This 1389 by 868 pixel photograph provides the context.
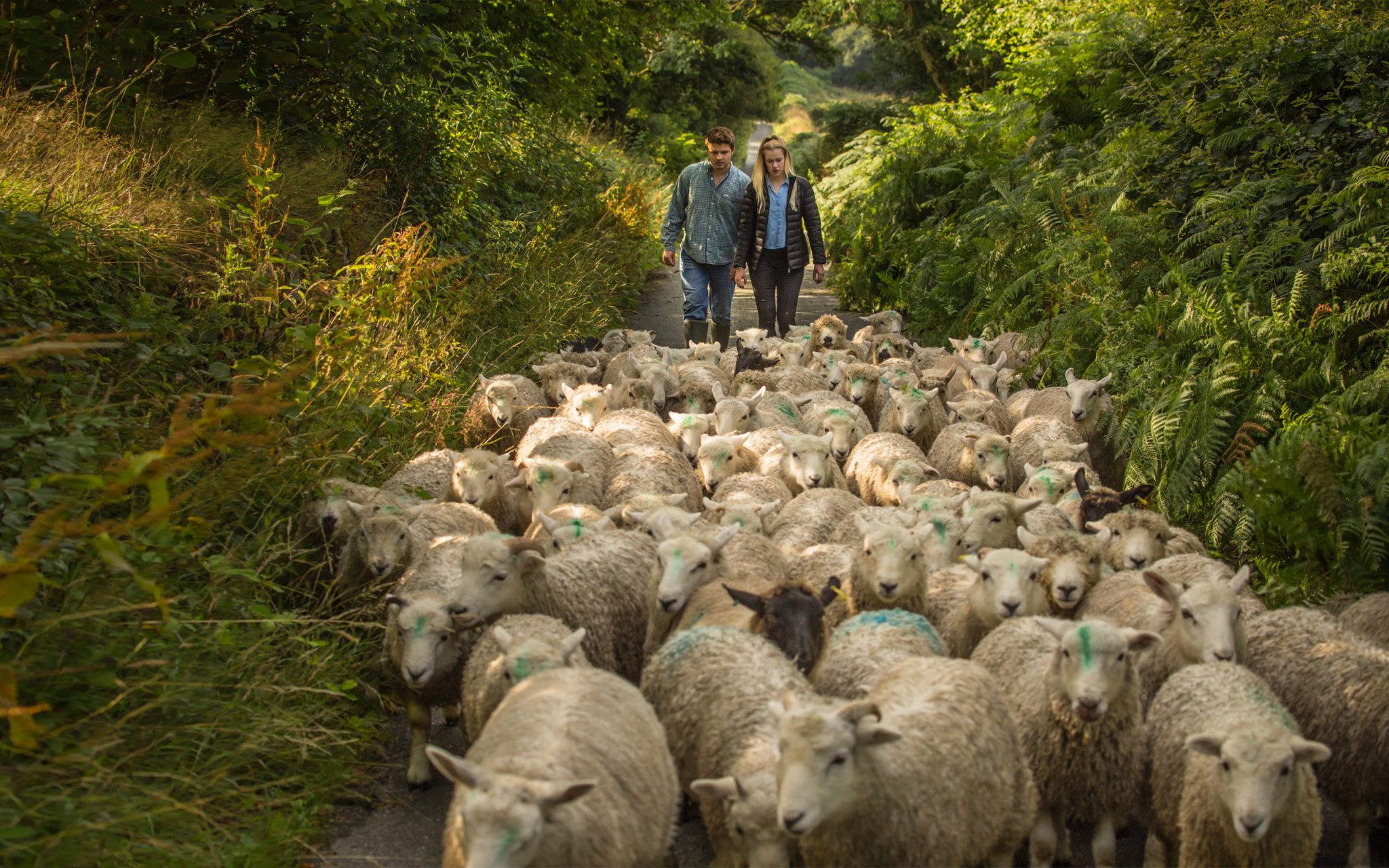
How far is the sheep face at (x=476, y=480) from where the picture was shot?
7.60m

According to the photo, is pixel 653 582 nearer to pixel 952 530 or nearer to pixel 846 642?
pixel 846 642

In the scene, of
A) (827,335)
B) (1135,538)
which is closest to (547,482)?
(1135,538)

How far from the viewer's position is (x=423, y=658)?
5.29m

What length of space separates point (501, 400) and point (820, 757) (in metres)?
6.23

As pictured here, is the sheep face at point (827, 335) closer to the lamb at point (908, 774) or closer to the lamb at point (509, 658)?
the lamb at point (509, 658)

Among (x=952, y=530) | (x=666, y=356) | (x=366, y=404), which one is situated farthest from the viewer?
(x=666, y=356)

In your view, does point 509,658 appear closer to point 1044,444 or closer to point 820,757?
point 820,757

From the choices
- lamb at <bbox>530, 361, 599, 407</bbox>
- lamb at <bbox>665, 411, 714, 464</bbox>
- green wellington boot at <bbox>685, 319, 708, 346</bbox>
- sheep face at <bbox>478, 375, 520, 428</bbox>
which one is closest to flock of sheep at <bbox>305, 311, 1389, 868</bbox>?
lamb at <bbox>665, 411, 714, 464</bbox>

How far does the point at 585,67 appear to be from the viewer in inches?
647

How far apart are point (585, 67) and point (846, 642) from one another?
12787 mm

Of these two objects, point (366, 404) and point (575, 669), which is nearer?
point (575, 669)

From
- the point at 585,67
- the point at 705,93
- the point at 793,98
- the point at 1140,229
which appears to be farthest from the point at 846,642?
the point at 793,98

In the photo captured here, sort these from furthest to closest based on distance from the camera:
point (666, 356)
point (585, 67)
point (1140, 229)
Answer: point (585, 67), point (666, 356), point (1140, 229)

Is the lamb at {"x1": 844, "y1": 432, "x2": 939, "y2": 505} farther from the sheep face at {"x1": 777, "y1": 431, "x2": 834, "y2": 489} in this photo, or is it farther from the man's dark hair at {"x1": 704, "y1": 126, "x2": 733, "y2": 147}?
the man's dark hair at {"x1": 704, "y1": 126, "x2": 733, "y2": 147}
